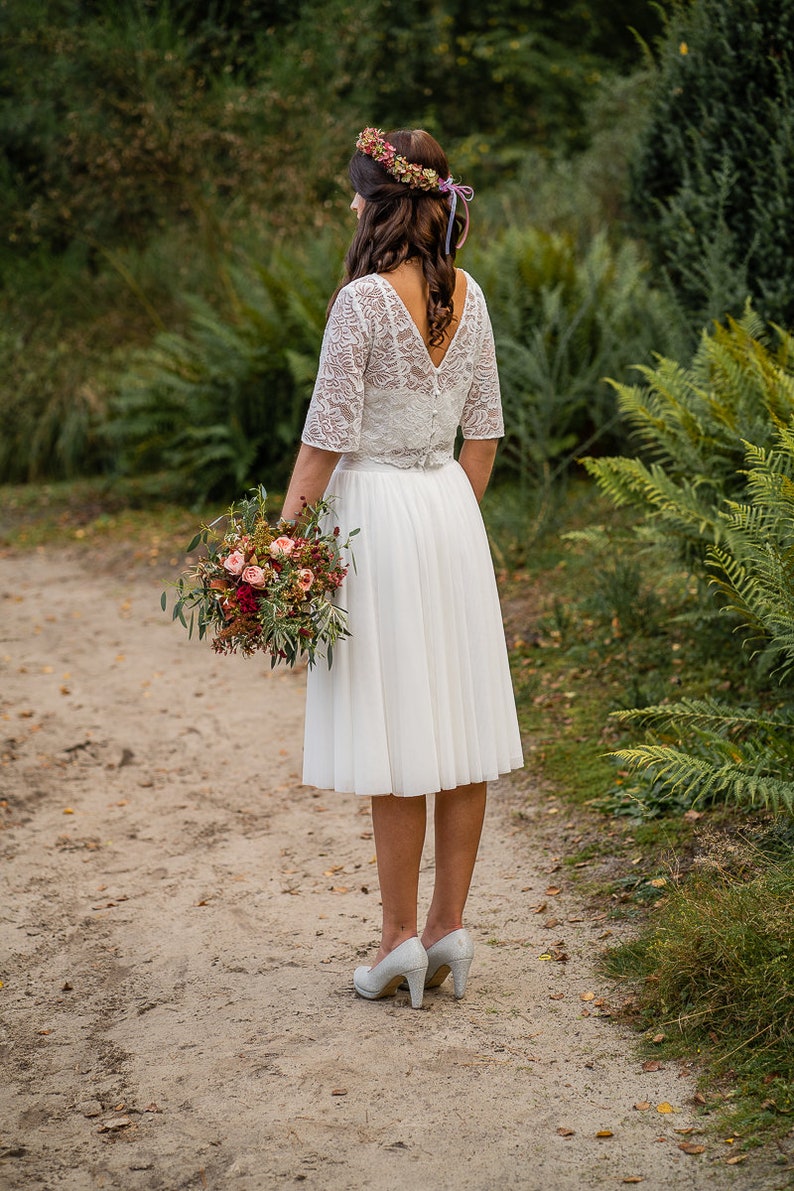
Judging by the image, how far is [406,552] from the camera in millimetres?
3250

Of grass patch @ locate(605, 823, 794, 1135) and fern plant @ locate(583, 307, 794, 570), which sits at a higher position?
fern plant @ locate(583, 307, 794, 570)

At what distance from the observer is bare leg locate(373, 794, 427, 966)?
3.36m

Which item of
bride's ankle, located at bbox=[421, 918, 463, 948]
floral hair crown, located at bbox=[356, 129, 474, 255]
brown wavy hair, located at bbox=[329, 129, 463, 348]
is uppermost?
floral hair crown, located at bbox=[356, 129, 474, 255]

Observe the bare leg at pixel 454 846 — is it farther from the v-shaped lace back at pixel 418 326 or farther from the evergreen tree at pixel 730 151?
the evergreen tree at pixel 730 151

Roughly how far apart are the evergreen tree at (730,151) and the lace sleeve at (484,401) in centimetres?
301

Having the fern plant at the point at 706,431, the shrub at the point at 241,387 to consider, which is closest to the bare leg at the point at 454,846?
the fern plant at the point at 706,431

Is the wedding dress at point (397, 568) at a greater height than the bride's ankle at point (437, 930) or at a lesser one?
greater

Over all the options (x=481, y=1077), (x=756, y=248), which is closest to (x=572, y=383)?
(x=756, y=248)

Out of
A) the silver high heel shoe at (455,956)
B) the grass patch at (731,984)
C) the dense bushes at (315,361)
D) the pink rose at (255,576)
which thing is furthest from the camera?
the dense bushes at (315,361)

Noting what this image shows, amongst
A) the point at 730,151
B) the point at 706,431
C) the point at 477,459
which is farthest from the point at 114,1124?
the point at 730,151

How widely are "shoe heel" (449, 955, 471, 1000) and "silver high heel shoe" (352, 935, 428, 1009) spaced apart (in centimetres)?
10

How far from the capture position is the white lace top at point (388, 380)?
3.14 m

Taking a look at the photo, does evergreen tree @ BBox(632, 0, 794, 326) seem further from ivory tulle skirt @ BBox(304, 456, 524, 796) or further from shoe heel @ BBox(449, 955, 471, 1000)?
shoe heel @ BBox(449, 955, 471, 1000)

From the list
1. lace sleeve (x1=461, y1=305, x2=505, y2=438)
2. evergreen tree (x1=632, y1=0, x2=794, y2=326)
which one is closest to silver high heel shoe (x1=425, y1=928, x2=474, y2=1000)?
lace sleeve (x1=461, y1=305, x2=505, y2=438)
